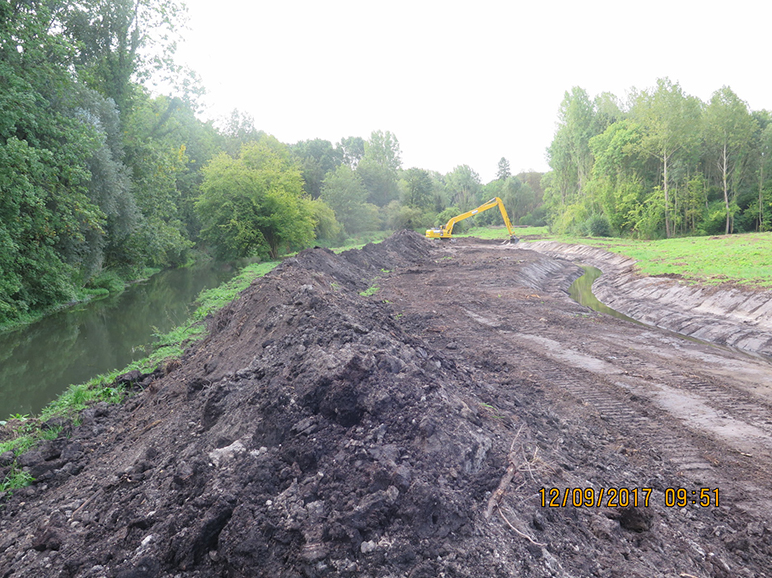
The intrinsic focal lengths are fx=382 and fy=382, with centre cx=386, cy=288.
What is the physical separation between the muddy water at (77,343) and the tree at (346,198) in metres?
26.9

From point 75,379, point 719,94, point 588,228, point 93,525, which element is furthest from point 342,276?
point 719,94

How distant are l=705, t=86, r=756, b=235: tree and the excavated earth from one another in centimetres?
3155

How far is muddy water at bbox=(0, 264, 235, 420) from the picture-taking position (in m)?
9.13

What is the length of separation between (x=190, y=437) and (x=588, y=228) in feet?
133

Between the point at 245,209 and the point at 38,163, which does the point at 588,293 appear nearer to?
the point at 245,209

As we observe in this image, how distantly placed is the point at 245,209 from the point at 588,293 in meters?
21.4

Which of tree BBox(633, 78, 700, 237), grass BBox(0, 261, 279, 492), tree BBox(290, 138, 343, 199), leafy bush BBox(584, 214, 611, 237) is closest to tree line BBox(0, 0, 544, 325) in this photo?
grass BBox(0, 261, 279, 492)

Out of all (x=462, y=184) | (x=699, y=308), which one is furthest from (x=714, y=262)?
(x=462, y=184)

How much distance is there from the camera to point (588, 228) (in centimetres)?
3759

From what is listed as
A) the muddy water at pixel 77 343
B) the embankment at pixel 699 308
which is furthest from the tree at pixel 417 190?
the embankment at pixel 699 308

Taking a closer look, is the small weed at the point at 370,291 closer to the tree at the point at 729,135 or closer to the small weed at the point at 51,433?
the small weed at the point at 51,433

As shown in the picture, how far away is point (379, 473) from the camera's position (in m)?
3.22

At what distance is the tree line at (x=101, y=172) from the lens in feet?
39.5

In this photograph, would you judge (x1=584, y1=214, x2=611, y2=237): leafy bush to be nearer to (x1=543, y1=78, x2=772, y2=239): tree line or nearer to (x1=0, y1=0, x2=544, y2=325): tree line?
(x1=543, y1=78, x2=772, y2=239): tree line
